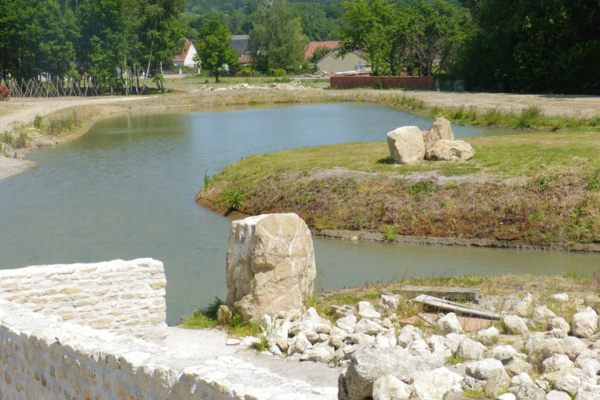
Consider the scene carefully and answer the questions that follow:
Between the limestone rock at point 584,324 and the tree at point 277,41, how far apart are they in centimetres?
9984

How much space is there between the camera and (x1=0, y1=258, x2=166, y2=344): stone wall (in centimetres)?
969

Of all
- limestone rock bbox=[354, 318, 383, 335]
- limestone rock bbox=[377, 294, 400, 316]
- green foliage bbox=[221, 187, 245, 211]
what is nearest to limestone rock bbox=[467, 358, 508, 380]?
limestone rock bbox=[354, 318, 383, 335]

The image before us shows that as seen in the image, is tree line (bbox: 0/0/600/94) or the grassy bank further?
tree line (bbox: 0/0/600/94)

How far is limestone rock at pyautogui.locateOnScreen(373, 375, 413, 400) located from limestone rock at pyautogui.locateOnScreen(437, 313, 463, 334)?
4317 mm

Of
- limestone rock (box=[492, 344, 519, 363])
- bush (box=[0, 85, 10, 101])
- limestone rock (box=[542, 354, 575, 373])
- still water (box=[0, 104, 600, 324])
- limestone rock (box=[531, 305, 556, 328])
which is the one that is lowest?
still water (box=[0, 104, 600, 324])

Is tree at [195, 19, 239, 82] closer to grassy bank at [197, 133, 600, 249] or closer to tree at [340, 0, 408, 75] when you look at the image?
tree at [340, 0, 408, 75]

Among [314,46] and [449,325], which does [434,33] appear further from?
Result: [314,46]

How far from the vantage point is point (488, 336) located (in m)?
9.02

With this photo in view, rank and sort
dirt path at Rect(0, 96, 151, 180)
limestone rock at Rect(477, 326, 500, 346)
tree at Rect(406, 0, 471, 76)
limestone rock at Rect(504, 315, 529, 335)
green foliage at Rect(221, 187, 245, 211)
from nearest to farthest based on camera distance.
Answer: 1. limestone rock at Rect(477, 326, 500, 346)
2. limestone rock at Rect(504, 315, 529, 335)
3. green foliage at Rect(221, 187, 245, 211)
4. dirt path at Rect(0, 96, 151, 180)
5. tree at Rect(406, 0, 471, 76)

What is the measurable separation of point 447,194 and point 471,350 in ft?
37.8

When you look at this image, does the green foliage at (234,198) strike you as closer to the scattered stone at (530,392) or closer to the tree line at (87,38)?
the scattered stone at (530,392)

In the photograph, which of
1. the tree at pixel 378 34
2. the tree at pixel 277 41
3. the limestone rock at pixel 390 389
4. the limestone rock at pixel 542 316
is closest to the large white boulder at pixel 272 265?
the limestone rock at pixel 542 316

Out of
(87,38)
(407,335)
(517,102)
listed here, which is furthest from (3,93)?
(407,335)

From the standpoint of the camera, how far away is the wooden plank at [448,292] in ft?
38.2
